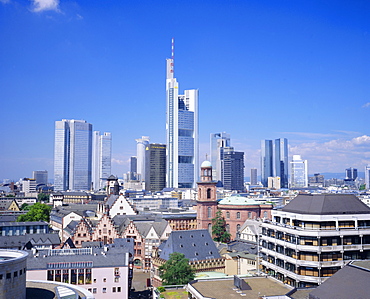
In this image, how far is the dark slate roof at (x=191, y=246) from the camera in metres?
88.0

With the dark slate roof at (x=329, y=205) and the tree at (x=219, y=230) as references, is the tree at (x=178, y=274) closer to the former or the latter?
the dark slate roof at (x=329, y=205)

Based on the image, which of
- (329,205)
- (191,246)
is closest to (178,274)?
(191,246)

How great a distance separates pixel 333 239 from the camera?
192 ft

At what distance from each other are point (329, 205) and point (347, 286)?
70.1ft

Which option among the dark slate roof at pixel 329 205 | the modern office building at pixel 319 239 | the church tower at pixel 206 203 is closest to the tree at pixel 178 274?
the modern office building at pixel 319 239

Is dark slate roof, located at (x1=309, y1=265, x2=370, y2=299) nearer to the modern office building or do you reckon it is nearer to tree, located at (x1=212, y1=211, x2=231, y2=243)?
the modern office building

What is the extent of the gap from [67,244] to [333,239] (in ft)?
200

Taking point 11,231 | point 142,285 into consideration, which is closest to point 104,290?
point 142,285

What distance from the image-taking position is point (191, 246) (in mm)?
90000

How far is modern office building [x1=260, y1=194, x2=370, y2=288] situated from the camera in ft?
189

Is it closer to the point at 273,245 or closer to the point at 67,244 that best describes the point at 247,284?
the point at 273,245

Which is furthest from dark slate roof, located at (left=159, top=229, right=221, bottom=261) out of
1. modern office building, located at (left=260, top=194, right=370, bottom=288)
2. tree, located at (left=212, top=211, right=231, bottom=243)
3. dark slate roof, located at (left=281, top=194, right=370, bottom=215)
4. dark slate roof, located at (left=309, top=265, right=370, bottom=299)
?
dark slate roof, located at (left=309, top=265, right=370, bottom=299)

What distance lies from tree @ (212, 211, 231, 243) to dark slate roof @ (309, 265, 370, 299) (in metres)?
91.6

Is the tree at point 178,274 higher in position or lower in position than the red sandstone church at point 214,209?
lower
